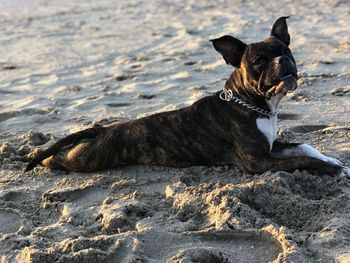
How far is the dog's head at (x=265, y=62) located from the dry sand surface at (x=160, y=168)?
2.46ft

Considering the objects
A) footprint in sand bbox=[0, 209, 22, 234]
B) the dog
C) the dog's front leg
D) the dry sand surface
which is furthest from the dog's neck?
footprint in sand bbox=[0, 209, 22, 234]

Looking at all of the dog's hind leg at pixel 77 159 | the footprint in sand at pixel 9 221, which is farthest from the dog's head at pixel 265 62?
the footprint in sand at pixel 9 221

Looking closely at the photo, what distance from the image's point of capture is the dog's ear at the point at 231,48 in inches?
202

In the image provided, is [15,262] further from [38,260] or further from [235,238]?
[235,238]

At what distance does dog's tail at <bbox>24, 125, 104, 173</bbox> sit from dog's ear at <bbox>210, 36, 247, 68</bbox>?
1.43 meters

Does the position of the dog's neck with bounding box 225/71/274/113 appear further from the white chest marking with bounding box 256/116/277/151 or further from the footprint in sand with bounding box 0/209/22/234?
the footprint in sand with bounding box 0/209/22/234

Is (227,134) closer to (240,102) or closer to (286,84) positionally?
(240,102)

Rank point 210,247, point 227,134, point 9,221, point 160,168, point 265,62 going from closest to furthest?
point 210,247, point 9,221, point 265,62, point 227,134, point 160,168

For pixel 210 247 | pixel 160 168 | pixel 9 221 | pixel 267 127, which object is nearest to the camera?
pixel 210 247

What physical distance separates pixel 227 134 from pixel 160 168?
719mm

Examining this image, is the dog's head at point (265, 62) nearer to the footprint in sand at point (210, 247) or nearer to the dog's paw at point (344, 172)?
the dog's paw at point (344, 172)

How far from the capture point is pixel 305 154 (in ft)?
17.0

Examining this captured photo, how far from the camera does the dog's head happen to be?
188 inches

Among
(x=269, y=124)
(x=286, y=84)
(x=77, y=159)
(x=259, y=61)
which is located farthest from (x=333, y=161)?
(x=77, y=159)
